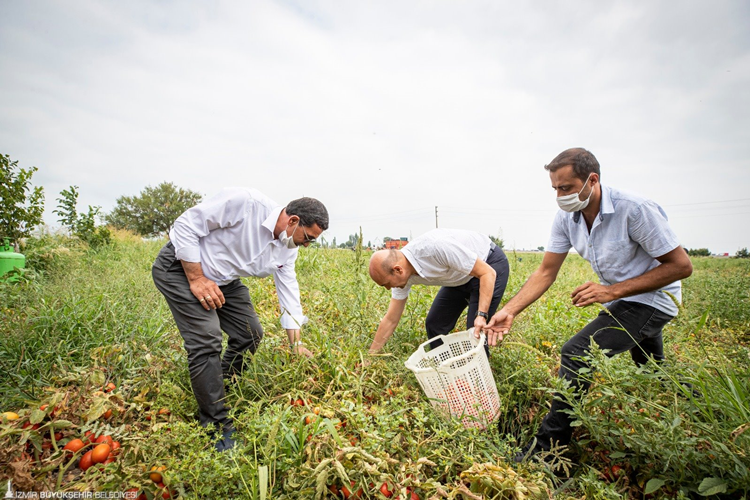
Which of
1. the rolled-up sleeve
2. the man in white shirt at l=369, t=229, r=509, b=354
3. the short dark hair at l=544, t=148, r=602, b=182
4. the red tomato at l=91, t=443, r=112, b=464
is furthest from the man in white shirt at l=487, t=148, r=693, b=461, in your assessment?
the red tomato at l=91, t=443, r=112, b=464

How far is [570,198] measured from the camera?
231 centimetres

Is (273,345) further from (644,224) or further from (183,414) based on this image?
(644,224)

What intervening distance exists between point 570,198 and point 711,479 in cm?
150

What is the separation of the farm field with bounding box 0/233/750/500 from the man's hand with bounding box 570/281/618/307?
35 centimetres

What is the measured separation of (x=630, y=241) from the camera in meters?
2.19

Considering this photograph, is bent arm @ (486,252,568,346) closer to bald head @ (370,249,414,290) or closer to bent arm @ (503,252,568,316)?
bent arm @ (503,252,568,316)

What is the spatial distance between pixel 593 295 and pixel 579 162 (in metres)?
0.82

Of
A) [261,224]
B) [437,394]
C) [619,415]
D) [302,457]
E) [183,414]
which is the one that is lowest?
[183,414]

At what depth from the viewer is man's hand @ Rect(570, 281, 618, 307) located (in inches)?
80.7

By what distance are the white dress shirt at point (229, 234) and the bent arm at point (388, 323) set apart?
704mm

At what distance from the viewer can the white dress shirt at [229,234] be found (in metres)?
2.42

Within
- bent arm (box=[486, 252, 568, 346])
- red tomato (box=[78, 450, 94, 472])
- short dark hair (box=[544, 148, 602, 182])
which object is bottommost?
red tomato (box=[78, 450, 94, 472])

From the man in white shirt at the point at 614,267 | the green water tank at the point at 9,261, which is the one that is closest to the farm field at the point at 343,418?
the man in white shirt at the point at 614,267

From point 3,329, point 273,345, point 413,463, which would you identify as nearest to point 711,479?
point 413,463
